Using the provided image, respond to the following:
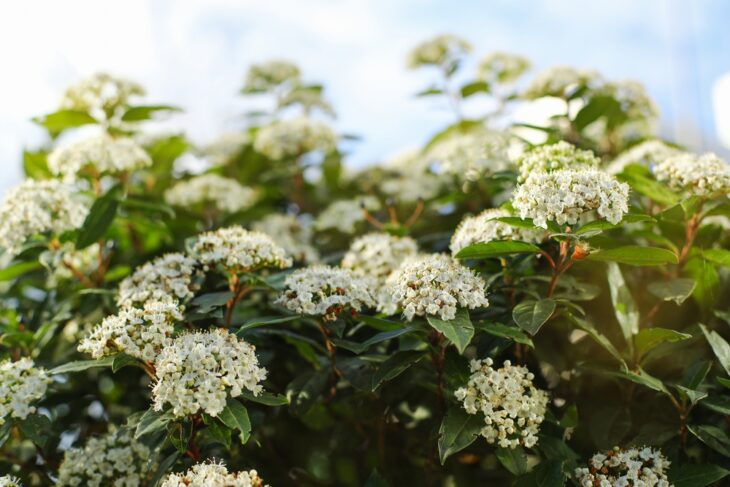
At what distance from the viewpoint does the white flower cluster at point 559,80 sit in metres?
2.73

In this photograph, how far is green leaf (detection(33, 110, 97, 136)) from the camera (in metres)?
2.70

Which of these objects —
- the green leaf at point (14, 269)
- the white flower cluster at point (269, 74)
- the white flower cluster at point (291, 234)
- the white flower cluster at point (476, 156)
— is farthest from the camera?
the white flower cluster at point (269, 74)

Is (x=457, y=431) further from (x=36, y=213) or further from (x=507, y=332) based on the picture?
(x=36, y=213)

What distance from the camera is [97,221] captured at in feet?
7.05

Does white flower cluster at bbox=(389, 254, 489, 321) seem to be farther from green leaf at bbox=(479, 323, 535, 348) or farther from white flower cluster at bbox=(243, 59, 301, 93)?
white flower cluster at bbox=(243, 59, 301, 93)

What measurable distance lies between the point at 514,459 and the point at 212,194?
5.22 ft

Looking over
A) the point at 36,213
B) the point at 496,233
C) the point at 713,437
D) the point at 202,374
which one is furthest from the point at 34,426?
the point at 713,437

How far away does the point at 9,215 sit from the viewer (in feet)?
6.85

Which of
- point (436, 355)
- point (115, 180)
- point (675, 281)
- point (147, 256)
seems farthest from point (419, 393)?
point (115, 180)

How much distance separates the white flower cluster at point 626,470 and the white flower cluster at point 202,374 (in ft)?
2.47

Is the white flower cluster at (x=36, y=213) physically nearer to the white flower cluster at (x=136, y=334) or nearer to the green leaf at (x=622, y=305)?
the white flower cluster at (x=136, y=334)

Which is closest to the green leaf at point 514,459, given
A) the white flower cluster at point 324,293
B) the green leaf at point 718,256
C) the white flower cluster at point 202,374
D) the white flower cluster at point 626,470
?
the white flower cluster at point 626,470

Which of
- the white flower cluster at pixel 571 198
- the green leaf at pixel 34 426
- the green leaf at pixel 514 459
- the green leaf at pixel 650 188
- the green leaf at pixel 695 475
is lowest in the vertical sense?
the green leaf at pixel 695 475

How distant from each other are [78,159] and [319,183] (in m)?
1.23
